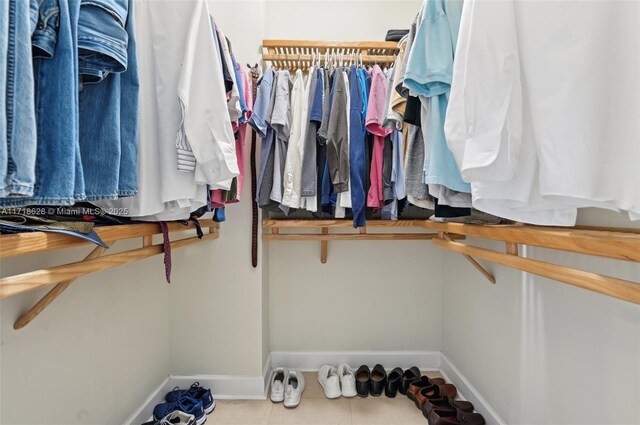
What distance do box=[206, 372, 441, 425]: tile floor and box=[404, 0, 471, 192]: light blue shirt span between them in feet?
3.91

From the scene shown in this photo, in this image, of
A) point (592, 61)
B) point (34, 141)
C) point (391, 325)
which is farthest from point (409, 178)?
point (391, 325)

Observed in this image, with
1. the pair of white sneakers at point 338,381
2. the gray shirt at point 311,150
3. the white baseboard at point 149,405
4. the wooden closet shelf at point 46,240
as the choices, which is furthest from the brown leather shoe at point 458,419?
the wooden closet shelf at point 46,240

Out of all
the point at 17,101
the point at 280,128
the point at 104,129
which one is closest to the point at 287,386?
the point at 280,128

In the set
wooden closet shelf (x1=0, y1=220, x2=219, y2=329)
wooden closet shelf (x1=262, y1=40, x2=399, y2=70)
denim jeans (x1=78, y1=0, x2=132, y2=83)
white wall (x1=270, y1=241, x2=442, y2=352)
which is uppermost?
wooden closet shelf (x1=262, y1=40, x2=399, y2=70)

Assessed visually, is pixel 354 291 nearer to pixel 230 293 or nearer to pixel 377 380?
pixel 377 380

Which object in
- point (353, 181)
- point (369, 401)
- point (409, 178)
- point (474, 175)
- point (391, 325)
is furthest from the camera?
point (391, 325)

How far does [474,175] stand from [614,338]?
0.62 meters

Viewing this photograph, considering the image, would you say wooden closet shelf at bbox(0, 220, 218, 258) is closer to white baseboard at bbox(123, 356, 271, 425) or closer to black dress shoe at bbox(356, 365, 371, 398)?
white baseboard at bbox(123, 356, 271, 425)

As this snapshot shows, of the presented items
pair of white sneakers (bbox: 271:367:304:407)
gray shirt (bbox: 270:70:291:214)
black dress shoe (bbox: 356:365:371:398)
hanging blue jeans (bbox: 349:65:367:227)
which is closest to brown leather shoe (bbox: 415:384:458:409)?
black dress shoe (bbox: 356:365:371:398)

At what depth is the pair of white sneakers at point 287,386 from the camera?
148 cm

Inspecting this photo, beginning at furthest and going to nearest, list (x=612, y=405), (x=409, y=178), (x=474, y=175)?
(x=409, y=178) < (x=612, y=405) < (x=474, y=175)

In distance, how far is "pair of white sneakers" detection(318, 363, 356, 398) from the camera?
1.53 metres

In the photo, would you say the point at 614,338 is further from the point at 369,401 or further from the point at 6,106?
the point at 6,106

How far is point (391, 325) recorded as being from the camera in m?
1.85
